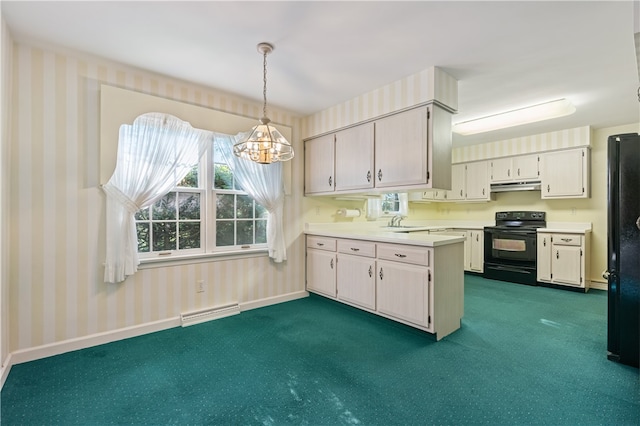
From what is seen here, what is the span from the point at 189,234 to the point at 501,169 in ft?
17.2

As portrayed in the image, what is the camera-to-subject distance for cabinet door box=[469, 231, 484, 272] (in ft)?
17.7

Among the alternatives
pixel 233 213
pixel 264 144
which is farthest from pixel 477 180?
pixel 264 144

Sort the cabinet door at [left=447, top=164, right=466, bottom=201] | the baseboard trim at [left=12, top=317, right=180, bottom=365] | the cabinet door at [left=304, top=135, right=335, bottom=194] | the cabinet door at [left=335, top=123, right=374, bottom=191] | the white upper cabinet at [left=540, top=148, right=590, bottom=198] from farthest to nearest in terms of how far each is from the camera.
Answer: the cabinet door at [left=447, top=164, right=466, bottom=201] < the white upper cabinet at [left=540, top=148, right=590, bottom=198] < the cabinet door at [left=304, top=135, right=335, bottom=194] < the cabinet door at [left=335, top=123, right=374, bottom=191] < the baseboard trim at [left=12, top=317, right=180, bottom=365]

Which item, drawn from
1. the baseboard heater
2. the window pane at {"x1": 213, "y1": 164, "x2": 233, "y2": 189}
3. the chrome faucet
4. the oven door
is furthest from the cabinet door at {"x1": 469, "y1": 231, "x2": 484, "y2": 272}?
the window pane at {"x1": 213, "y1": 164, "x2": 233, "y2": 189}

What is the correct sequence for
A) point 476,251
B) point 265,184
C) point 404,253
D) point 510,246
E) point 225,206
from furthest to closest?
point 476,251, point 510,246, point 265,184, point 225,206, point 404,253

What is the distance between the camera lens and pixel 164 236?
3.09m

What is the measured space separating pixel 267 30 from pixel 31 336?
3017mm

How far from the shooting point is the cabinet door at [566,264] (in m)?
4.36

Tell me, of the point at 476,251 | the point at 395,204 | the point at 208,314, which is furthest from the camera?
the point at 476,251

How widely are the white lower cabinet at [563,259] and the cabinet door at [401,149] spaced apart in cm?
319

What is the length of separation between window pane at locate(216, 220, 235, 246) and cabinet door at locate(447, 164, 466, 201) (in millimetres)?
4427

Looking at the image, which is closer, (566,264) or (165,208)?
(165,208)

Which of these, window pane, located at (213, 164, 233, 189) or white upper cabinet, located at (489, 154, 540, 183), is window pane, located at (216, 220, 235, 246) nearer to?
window pane, located at (213, 164, 233, 189)

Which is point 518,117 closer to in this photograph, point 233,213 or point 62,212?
point 233,213
